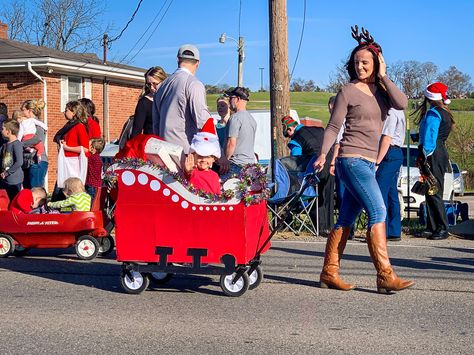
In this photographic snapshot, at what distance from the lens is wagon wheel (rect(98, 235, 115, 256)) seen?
370 inches

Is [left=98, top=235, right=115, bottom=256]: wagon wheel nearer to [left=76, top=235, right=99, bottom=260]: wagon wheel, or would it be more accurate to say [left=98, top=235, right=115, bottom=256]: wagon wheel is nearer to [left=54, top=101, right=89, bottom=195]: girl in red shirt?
[left=76, top=235, right=99, bottom=260]: wagon wheel

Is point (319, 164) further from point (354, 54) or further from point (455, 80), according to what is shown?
point (455, 80)

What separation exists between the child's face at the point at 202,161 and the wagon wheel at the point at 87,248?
2.55 metres

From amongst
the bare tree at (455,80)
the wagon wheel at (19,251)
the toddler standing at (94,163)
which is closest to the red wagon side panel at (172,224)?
the wagon wheel at (19,251)

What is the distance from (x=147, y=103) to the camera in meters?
9.06

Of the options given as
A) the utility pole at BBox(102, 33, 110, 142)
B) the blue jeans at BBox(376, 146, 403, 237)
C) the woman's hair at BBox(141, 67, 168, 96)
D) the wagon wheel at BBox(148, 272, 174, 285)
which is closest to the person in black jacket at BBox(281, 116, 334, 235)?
the blue jeans at BBox(376, 146, 403, 237)

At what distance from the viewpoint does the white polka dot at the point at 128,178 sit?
6.83 meters

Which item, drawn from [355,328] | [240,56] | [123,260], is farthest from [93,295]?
[240,56]

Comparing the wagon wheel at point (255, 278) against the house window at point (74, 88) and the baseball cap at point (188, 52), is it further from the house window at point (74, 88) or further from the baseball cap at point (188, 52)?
the house window at point (74, 88)

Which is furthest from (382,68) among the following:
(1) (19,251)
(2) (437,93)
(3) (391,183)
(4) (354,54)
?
(1) (19,251)

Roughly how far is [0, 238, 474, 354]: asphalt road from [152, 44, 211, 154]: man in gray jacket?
1374mm

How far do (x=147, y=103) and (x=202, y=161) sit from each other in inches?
90.3

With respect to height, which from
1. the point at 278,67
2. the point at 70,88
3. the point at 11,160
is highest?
the point at 70,88

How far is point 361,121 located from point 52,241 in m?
4.10
